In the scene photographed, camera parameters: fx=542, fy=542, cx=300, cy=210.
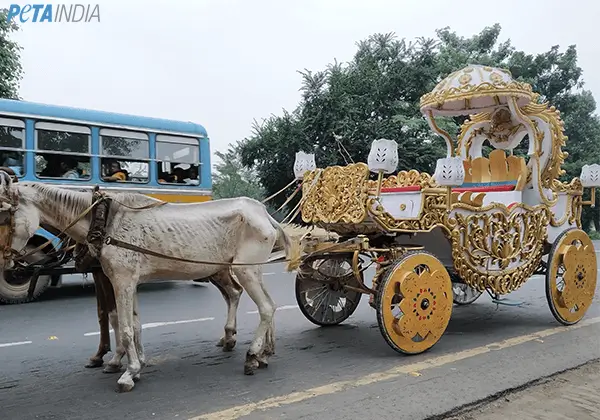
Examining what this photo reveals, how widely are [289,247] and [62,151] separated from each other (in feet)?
17.5

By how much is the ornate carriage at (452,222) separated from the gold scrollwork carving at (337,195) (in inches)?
0.5

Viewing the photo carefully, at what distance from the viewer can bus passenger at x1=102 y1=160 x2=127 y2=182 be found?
30.0 ft

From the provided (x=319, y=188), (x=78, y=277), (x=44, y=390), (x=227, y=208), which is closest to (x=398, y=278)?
(x=319, y=188)

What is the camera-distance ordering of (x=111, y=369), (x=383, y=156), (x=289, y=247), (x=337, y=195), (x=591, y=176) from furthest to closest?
(x=591, y=176), (x=337, y=195), (x=289, y=247), (x=383, y=156), (x=111, y=369)

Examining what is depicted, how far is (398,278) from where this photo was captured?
5.06m

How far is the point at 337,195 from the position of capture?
5535 mm

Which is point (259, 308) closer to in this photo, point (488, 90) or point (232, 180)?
point (488, 90)

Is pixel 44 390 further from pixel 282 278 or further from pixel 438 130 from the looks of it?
pixel 282 278

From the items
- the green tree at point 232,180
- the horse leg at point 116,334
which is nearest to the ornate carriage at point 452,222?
the horse leg at point 116,334

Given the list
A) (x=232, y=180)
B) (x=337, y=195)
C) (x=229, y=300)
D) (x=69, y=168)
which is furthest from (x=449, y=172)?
(x=232, y=180)

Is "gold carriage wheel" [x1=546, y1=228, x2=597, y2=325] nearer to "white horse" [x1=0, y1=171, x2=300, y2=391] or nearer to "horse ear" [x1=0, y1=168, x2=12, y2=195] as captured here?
"white horse" [x1=0, y1=171, x2=300, y2=391]

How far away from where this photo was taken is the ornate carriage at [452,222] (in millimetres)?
5211

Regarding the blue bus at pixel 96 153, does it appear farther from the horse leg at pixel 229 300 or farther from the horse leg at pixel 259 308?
the horse leg at pixel 259 308

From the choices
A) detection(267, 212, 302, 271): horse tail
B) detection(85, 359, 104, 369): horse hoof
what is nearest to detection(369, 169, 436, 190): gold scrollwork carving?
detection(267, 212, 302, 271): horse tail
